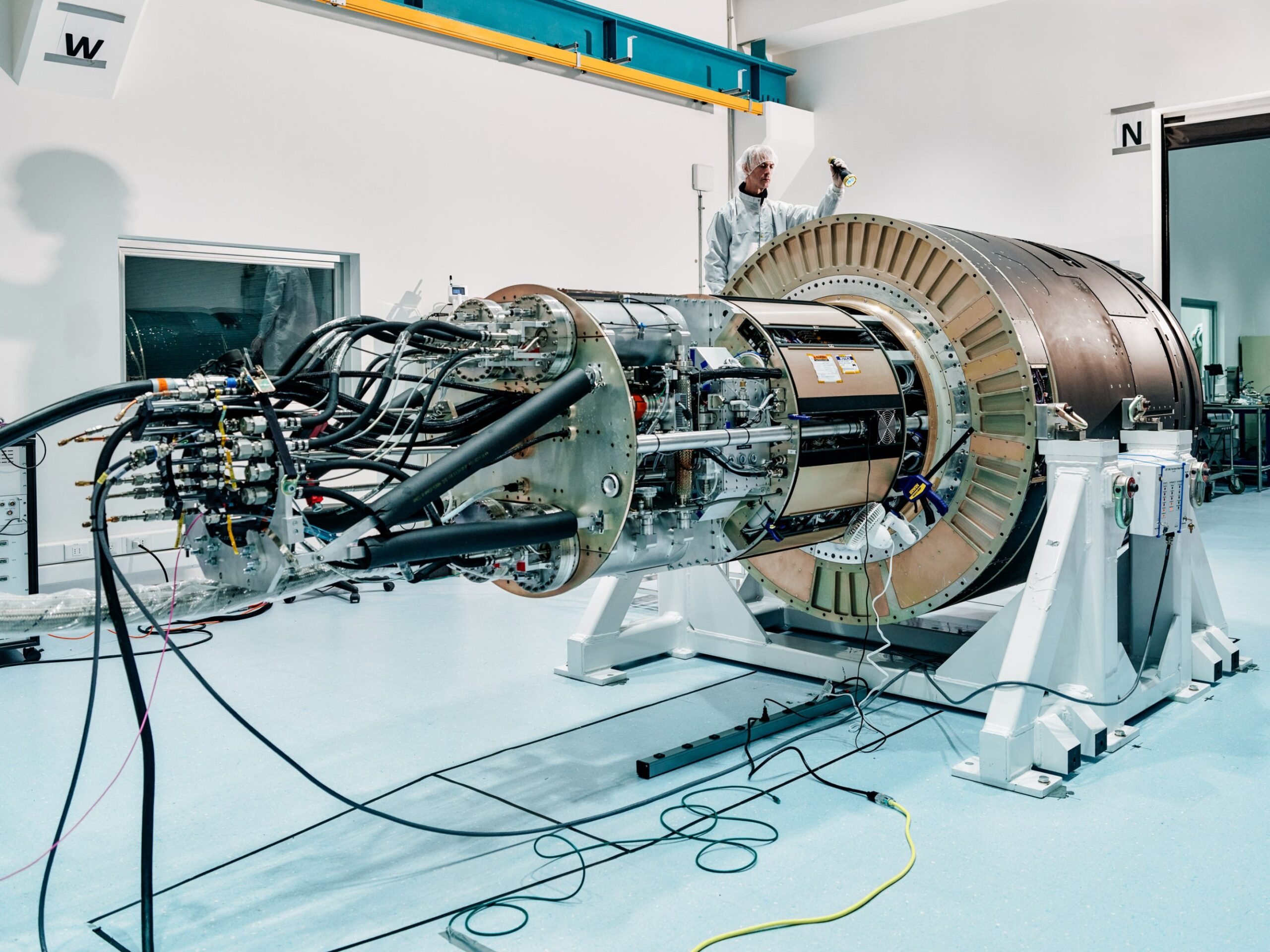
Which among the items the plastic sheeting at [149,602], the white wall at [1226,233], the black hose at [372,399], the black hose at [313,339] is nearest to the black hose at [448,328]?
the black hose at [372,399]

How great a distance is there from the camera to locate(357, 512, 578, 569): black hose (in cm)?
221

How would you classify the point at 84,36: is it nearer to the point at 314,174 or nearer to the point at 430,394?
the point at 314,174

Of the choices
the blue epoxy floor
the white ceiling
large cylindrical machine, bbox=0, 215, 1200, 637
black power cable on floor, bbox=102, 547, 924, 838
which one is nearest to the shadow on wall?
the blue epoxy floor

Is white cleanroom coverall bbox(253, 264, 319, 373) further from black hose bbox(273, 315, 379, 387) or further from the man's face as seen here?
black hose bbox(273, 315, 379, 387)

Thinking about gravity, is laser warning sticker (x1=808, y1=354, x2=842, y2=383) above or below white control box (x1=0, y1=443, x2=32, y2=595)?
above

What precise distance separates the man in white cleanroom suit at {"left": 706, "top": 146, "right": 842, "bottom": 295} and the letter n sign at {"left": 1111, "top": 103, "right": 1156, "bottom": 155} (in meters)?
2.63

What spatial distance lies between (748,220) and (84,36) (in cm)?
310

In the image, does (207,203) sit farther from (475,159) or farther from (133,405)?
(133,405)

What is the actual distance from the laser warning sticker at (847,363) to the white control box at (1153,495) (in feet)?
2.86

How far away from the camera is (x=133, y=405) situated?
216cm

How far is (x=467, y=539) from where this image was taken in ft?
7.64

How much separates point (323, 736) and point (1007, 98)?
6.26 metres

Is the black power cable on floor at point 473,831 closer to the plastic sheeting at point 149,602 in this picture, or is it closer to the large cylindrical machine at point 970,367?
the plastic sheeting at point 149,602

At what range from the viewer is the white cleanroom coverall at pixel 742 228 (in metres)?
5.33
